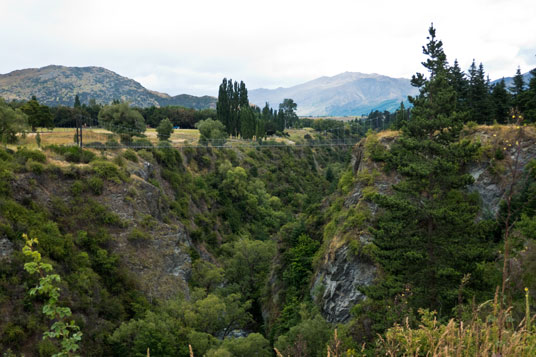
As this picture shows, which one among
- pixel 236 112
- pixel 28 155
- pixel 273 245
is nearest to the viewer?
pixel 28 155

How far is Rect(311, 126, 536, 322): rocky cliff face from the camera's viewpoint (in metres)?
24.9

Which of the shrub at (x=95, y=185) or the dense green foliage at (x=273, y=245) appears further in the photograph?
the shrub at (x=95, y=185)

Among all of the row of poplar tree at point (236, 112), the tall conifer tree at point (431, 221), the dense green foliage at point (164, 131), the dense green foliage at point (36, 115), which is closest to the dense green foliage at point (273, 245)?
the tall conifer tree at point (431, 221)

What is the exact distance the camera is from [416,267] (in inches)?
710

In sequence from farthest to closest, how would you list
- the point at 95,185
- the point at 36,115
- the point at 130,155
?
the point at 36,115, the point at 130,155, the point at 95,185

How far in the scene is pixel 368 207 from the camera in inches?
1115

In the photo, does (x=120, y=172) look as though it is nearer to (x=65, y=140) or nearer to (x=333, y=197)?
(x=65, y=140)

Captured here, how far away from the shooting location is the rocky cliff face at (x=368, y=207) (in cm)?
2494

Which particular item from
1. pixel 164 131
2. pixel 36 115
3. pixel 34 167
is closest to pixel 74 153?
pixel 34 167

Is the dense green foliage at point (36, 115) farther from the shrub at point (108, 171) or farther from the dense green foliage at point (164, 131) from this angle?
the shrub at point (108, 171)

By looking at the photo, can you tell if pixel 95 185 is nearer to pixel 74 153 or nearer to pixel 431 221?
pixel 74 153

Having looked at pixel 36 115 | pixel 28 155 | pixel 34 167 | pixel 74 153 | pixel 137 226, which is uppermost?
pixel 36 115

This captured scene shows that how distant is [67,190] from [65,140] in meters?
15.5

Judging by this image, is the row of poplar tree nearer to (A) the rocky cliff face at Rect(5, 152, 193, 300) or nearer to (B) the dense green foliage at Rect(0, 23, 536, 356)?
(B) the dense green foliage at Rect(0, 23, 536, 356)
